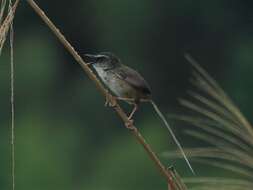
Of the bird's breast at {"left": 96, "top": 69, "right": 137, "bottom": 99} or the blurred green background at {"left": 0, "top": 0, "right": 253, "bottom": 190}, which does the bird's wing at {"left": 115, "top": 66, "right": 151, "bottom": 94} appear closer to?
the bird's breast at {"left": 96, "top": 69, "right": 137, "bottom": 99}

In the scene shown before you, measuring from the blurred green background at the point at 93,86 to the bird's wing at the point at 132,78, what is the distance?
15.6 metres

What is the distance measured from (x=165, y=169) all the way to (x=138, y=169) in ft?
71.9

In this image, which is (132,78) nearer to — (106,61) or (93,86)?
(106,61)

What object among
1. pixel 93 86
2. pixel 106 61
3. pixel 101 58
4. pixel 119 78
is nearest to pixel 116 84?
pixel 119 78

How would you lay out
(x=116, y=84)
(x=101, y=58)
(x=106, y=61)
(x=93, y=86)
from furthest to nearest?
1. (x=93, y=86)
2. (x=116, y=84)
3. (x=106, y=61)
4. (x=101, y=58)

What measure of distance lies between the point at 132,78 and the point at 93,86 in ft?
78.4

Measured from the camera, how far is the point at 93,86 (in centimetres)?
2967

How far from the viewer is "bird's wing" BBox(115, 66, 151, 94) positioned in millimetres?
5527

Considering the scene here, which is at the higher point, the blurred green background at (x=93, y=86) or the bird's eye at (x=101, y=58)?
the bird's eye at (x=101, y=58)

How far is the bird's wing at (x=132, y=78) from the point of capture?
218 inches

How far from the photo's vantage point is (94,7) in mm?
36500

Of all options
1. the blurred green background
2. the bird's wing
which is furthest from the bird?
→ the blurred green background

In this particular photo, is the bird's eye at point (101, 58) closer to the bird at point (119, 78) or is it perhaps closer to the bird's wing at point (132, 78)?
the bird at point (119, 78)

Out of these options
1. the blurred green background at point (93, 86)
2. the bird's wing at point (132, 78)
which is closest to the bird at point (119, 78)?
the bird's wing at point (132, 78)
